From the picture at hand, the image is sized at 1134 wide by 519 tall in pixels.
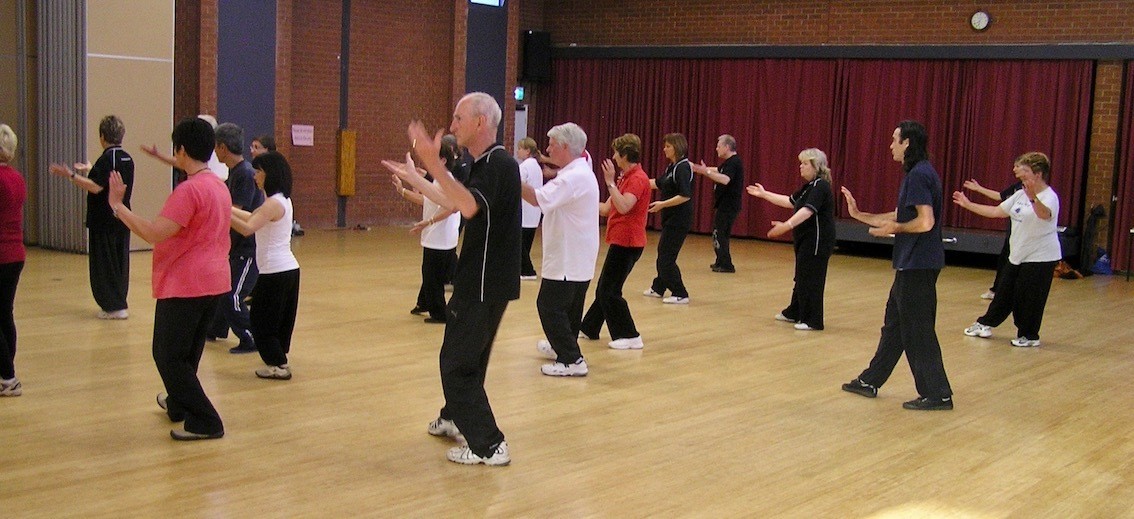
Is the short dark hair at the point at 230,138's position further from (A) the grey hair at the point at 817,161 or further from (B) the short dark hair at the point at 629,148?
(A) the grey hair at the point at 817,161

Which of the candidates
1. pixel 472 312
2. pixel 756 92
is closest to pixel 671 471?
pixel 472 312

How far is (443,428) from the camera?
509 cm

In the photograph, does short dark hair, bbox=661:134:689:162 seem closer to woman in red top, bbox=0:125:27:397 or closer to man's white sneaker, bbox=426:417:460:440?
man's white sneaker, bbox=426:417:460:440

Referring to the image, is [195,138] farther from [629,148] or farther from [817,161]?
[817,161]

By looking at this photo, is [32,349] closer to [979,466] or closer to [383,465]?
[383,465]

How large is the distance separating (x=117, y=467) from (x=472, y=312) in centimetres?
150

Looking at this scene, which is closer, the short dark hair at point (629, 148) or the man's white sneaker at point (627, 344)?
the short dark hair at point (629, 148)

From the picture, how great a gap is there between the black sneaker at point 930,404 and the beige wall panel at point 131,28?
8.07 m

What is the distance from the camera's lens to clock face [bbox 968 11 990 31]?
1385cm

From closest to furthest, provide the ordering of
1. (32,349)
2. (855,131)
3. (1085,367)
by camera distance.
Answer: (32,349)
(1085,367)
(855,131)

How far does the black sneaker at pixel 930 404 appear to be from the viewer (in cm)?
608

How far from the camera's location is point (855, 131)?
15008mm

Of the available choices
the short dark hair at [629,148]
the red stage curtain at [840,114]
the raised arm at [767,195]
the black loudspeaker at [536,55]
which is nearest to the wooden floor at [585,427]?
the raised arm at [767,195]

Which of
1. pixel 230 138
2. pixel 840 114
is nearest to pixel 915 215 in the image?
pixel 230 138
